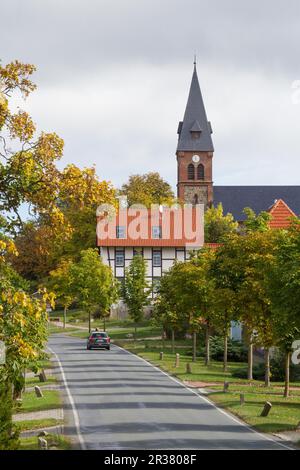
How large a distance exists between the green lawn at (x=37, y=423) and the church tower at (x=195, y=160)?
101 m

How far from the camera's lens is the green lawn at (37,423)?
88.7 ft

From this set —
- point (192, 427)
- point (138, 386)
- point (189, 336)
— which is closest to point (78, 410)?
point (192, 427)

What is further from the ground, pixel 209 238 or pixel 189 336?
pixel 209 238

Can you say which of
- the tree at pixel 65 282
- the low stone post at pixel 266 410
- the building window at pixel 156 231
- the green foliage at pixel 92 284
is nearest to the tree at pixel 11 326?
the low stone post at pixel 266 410

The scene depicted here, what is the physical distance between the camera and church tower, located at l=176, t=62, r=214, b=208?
12900cm

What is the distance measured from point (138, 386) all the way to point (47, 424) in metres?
11.6

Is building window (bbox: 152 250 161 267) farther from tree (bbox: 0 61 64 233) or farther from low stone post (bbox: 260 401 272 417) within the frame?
tree (bbox: 0 61 64 233)

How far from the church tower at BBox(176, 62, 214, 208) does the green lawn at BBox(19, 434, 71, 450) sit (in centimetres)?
10485

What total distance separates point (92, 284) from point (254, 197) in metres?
67.6

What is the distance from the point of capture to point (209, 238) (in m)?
103

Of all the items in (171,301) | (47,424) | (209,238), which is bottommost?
(47,424)

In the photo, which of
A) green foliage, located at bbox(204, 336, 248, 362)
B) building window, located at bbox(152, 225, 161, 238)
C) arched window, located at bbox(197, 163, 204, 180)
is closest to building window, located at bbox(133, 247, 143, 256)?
building window, located at bbox(152, 225, 161, 238)

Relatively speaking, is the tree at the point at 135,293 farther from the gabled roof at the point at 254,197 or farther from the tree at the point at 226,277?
the gabled roof at the point at 254,197
